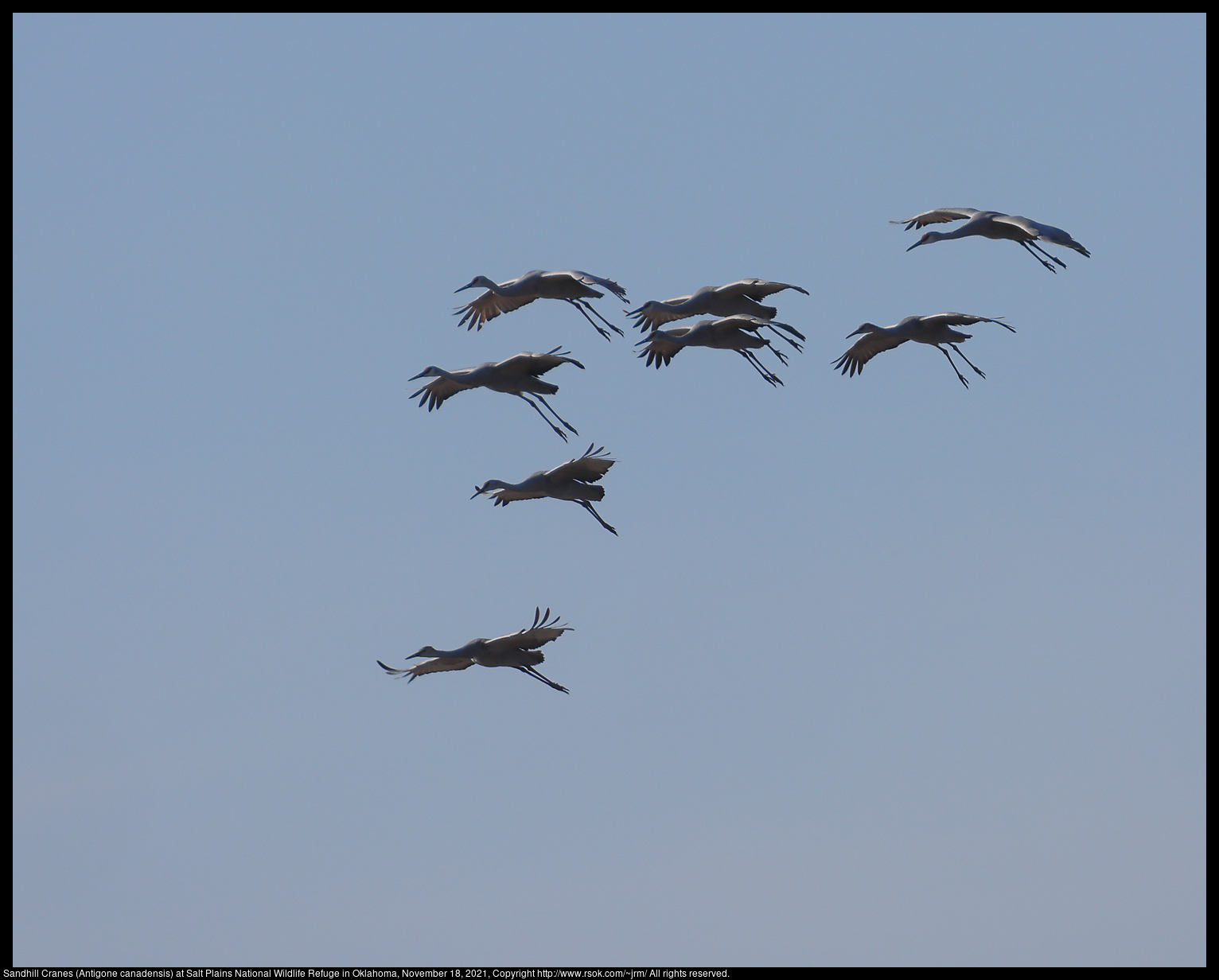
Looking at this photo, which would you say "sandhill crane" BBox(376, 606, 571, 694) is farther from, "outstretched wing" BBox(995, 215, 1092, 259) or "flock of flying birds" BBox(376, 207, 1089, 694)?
"outstretched wing" BBox(995, 215, 1092, 259)

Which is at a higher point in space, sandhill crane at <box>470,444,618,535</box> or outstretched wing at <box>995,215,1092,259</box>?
outstretched wing at <box>995,215,1092,259</box>

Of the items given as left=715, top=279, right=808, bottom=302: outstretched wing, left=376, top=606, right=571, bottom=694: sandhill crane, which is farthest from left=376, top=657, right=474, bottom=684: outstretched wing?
left=715, top=279, right=808, bottom=302: outstretched wing

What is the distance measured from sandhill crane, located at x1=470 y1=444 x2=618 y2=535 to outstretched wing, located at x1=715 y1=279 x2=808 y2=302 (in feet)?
19.2

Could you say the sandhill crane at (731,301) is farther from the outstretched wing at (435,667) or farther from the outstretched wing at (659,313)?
the outstretched wing at (435,667)

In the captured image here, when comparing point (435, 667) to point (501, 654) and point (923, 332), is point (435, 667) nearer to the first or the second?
point (501, 654)

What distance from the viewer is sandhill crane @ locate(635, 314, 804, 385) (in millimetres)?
51531

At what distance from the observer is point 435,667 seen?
165ft

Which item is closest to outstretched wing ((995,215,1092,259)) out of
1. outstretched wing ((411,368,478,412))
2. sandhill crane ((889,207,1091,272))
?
sandhill crane ((889,207,1091,272))

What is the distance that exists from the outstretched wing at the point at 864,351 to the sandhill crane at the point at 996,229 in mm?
3003

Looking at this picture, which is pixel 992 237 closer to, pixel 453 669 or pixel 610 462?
pixel 610 462

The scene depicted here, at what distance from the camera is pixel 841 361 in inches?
2239

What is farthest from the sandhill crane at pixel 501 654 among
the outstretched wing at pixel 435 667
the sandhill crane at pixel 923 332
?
the sandhill crane at pixel 923 332

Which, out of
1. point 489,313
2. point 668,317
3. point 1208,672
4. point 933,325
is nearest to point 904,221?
point 933,325

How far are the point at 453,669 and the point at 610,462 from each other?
6460mm
